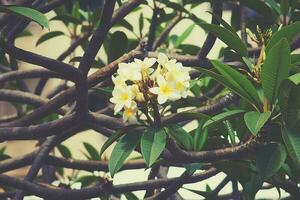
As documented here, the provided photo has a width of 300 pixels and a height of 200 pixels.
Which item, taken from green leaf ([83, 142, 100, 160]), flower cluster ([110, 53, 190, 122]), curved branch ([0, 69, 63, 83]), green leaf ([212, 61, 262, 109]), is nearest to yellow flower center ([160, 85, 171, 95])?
flower cluster ([110, 53, 190, 122])

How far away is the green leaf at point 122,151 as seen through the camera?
1.05 metres

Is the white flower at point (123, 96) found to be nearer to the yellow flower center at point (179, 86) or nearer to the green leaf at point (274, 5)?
the yellow flower center at point (179, 86)

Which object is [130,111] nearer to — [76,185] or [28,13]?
[28,13]

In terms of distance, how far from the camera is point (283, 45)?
0.95 metres

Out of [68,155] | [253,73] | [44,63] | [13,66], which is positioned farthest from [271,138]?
[68,155]

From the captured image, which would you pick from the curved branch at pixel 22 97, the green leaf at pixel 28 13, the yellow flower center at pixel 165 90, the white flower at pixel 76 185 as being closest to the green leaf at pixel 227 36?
the yellow flower center at pixel 165 90

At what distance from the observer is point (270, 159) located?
1047 millimetres

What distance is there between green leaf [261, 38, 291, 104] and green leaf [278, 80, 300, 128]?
0.08 feet

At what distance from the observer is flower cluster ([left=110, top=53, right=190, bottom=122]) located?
3.26 ft

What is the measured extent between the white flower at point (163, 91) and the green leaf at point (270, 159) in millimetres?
211

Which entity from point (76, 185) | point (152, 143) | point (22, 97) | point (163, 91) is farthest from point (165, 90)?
point (76, 185)

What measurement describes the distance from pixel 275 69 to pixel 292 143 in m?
0.14

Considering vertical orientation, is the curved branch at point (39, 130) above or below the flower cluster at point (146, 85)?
below

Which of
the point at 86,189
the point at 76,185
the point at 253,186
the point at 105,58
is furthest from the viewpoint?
the point at 105,58
